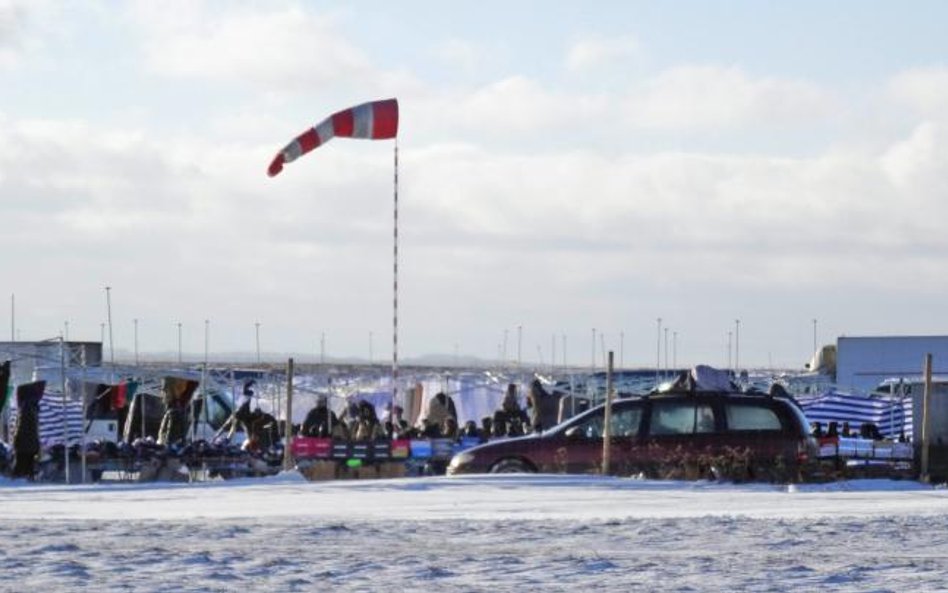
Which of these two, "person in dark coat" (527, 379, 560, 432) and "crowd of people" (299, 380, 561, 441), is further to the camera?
"person in dark coat" (527, 379, 560, 432)

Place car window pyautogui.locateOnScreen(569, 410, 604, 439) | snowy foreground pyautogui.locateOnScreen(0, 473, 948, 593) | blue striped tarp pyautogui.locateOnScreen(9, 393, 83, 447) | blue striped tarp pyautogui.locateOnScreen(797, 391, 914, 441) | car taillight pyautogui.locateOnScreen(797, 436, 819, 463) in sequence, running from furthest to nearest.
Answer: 1. blue striped tarp pyautogui.locateOnScreen(797, 391, 914, 441)
2. blue striped tarp pyautogui.locateOnScreen(9, 393, 83, 447)
3. car window pyautogui.locateOnScreen(569, 410, 604, 439)
4. car taillight pyautogui.locateOnScreen(797, 436, 819, 463)
5. snowy foreground pyautogui.locateOnScreen(0, 473, 948, 593)

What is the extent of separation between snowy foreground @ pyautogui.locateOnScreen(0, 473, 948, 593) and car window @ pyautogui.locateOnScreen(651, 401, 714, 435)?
348 centimetres

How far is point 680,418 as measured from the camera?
2500 centimetres

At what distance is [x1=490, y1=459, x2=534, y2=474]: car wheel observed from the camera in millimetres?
24641

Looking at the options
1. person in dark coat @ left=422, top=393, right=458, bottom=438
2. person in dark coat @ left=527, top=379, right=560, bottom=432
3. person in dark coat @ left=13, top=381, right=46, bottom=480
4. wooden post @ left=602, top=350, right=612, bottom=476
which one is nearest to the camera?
wooden post @ left=602, top=350, right=612, bottom=476

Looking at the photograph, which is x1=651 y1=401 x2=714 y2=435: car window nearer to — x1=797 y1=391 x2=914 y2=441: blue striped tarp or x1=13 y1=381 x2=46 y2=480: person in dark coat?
x1=13 y1=381 x2=46 y2=480: person in dark coat

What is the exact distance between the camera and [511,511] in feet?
56.9

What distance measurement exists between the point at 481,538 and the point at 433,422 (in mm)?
18586

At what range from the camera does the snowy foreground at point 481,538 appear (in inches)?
466

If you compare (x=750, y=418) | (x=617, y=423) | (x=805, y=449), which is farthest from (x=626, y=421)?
(x=805, y=449)

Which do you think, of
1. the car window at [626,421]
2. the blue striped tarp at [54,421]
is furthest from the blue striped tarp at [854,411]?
the blue striped tarp at [54,421]

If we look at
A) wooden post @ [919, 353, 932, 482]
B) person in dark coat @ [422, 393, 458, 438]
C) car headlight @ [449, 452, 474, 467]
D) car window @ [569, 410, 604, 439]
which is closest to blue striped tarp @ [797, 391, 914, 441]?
person in dark coat @ [422, 393, 458, 438]

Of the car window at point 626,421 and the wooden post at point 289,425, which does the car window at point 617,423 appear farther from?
the wooden post at point 289,425

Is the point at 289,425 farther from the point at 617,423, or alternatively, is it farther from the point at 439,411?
the point at 439,411
